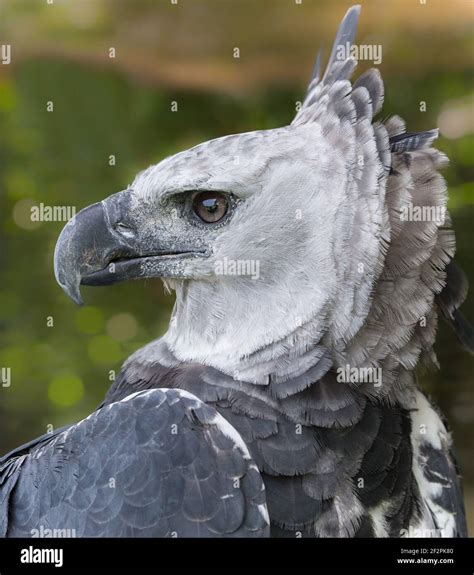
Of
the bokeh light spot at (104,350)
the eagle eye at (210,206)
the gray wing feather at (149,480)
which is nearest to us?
the gray wing feather at (149,480)

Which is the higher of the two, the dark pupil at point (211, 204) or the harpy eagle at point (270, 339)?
the dark pupil at point (211, 204)

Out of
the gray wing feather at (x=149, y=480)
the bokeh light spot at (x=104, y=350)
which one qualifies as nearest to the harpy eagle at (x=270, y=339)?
the gray wing feather at (x=149, y=480)

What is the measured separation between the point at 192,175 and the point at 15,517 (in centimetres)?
93

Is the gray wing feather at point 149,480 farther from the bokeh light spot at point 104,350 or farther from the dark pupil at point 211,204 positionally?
the bokeh light spot at point 104,350

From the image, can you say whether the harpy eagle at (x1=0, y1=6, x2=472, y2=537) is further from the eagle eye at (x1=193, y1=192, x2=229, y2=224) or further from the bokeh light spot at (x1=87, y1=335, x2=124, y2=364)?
the bokeh light spot at (x1=87, y1=335, x2=124, y2=364)

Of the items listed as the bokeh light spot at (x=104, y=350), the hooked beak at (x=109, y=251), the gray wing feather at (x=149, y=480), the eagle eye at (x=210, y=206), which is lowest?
the gray wing feather at (x=149, y=480)

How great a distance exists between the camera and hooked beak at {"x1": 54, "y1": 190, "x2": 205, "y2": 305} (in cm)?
204

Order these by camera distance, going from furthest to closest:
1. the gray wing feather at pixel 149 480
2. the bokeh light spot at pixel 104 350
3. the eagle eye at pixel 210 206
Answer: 1. the bokeh light spot at pixel 104 350
2. the eagle eye at pixel 210 206
3. the gray wing feather at pixel 149 480

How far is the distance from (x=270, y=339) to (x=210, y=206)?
37 centimetres

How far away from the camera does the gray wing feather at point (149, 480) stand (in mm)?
1755

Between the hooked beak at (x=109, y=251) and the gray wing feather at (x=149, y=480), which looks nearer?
the gray wing feather at (x=149, y=480)

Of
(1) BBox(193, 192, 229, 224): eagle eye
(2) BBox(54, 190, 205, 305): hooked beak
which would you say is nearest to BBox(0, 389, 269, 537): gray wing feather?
(2) BBox(54, 190, 205, 305): hooked beak

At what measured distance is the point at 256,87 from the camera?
156 inches
